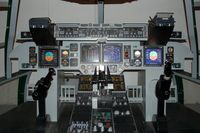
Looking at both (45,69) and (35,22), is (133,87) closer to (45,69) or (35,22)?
(45,69)

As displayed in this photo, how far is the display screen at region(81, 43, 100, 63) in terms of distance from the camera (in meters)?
2.64

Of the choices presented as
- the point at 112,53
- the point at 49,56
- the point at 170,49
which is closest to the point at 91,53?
the point at 112,53

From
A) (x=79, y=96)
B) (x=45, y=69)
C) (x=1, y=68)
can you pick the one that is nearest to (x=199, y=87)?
(x=79, y=96)

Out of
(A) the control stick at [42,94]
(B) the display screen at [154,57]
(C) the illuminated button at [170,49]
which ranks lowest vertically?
(A) the control stick at [42,94]

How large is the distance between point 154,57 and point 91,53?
0.63 meters

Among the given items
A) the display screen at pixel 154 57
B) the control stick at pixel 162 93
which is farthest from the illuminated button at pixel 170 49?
the control stick at pixel 162 93

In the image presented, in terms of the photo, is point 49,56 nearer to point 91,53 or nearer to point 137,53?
point 91,53

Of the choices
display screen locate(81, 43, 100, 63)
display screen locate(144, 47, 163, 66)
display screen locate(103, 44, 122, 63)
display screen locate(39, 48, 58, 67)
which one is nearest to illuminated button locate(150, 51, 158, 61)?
display screen locate(144, 47, 163, 66)

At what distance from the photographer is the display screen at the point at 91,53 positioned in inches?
104

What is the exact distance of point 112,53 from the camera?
262 centimetres

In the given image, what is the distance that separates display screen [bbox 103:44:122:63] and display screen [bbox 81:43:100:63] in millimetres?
71

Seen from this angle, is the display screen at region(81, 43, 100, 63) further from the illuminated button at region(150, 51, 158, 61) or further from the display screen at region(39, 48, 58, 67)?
the illuminated button at region(150, 51, 158, 61)

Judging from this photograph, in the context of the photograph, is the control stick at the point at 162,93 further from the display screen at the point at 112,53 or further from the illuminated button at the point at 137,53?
the display screen at the point at 112,53

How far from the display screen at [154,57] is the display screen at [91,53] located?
1.59ft
